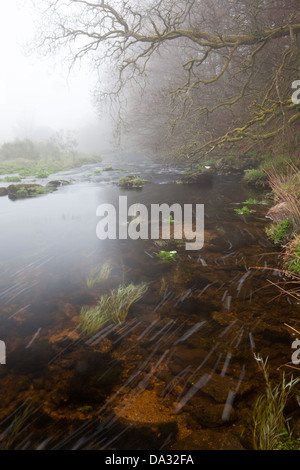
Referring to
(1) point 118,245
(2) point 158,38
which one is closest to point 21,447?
(1) point 118,245

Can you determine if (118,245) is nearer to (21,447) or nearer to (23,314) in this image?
(23,314)

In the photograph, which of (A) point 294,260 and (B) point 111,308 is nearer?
(B) point 111,308

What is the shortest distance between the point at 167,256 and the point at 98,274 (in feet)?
4.33

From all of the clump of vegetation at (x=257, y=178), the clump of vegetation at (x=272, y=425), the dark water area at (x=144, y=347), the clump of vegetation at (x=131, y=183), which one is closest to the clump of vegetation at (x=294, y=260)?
the dark water area at (x=144, y=347)

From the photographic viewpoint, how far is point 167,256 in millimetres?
4891

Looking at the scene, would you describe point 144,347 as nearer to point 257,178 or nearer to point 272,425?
point 272,425

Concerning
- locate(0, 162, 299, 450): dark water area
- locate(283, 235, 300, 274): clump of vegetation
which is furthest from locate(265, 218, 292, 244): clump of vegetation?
locate(283, 235, 300, 274): clump of vegetation

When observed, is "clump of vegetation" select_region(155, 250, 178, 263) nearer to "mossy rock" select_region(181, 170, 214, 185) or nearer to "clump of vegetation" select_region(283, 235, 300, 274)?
"clump of vegetation" select_region(283, 235, 300, 274)

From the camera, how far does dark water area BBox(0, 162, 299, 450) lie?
1926 millimetres

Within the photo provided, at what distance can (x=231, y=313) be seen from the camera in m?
3.19

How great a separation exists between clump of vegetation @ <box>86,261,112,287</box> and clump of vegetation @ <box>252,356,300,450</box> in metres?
2.88

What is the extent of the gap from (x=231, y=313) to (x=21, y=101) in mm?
88092

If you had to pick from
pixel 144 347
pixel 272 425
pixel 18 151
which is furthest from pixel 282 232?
pixel 18 151

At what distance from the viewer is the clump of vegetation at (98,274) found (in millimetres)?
4243
